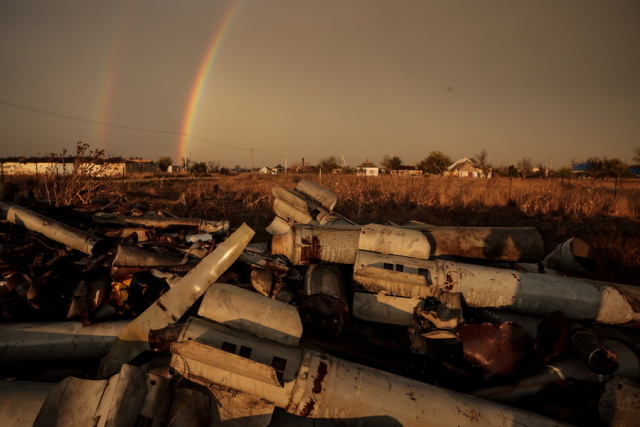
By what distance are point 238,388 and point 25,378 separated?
174 centimetres

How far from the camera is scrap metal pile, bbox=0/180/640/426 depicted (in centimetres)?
183

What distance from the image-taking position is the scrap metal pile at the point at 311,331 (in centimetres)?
183

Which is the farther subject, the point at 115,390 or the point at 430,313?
the point at 430,313

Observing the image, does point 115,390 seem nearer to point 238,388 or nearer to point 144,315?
point 238,388

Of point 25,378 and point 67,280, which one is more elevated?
point 67,280

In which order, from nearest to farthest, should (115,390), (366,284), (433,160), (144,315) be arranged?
(115,390)
(144,315)
(366,284)
(433,160)

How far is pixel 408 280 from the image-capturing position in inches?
109

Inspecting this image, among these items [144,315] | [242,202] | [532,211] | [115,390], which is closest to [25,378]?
[144,315]

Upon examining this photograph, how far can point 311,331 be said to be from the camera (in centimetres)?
263

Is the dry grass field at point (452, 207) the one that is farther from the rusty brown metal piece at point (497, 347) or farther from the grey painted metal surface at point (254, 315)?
the rusty brown metal piece at point (497, 347)

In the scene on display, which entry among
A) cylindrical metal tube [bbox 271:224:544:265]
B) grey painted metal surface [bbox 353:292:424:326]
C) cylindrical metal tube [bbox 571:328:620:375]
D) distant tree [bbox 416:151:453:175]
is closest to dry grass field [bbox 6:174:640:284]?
cylindrical metal tube [bbox 271:224:544:265]

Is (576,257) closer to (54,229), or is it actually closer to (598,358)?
(598,358)

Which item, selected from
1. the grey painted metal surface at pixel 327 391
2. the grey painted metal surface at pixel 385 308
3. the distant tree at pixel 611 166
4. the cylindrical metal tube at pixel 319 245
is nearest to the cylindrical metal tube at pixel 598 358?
the grey painted metal surface at pixel 327 391

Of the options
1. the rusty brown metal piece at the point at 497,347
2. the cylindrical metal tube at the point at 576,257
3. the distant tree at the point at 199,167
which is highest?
the distant tree at the point at 199,167
